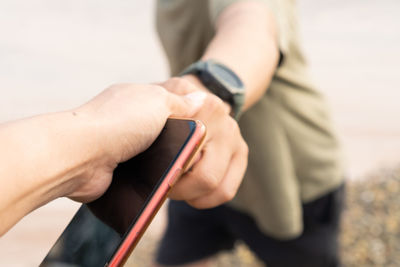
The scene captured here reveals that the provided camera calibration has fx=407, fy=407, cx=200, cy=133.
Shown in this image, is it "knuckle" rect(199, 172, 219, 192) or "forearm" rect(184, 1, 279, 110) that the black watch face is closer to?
"forearm" rect(184, 1, 279, 110)

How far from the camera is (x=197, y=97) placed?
771 millimetres

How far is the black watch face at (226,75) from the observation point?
2.78 ft

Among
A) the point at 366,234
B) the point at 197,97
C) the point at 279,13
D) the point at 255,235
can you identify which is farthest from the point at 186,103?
the point at 366,234

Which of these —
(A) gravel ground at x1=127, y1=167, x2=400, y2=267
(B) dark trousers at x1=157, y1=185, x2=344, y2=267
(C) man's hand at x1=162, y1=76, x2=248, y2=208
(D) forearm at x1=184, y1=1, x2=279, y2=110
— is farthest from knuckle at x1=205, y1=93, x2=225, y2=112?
(A) gravel ground at x1=127, y1=167, x2=400, y2=267

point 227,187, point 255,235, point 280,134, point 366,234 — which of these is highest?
point 227,187

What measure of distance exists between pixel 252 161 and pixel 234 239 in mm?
646

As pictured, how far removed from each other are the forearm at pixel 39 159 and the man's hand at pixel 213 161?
0.20 m

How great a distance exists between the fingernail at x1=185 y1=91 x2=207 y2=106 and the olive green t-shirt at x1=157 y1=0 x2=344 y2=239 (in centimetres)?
52

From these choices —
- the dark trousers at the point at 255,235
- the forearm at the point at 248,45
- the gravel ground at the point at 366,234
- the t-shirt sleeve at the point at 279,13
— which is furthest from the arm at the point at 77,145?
the gravel ground at the point at 366,234

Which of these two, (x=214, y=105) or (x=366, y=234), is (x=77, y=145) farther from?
(x=366, y=234)

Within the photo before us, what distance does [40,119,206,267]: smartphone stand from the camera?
21.3 inches

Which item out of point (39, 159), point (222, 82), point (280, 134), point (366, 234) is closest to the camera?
point (39, 159)

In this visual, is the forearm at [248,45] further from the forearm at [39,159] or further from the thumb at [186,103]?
the forearm at [39,159]

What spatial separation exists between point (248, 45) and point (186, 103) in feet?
0.93
